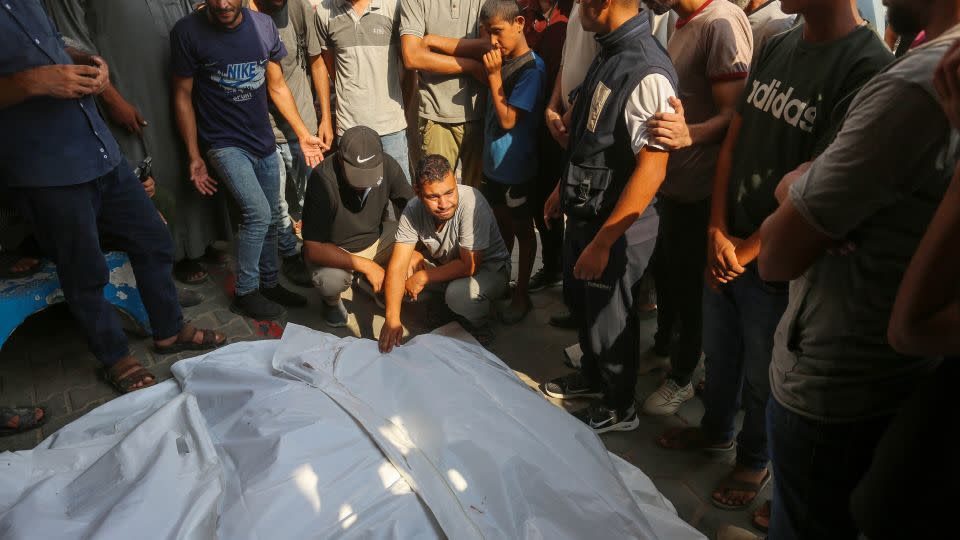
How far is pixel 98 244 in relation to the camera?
9.53ft

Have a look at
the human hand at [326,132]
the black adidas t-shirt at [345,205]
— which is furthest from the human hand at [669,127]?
the human hand at [326,132]

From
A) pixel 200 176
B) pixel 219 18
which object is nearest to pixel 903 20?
pixel 219 18

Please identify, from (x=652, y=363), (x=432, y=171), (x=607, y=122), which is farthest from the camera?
(x=652, y=363)

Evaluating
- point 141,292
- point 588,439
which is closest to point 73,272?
point 141,292

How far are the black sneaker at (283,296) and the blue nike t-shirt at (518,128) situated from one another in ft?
4.71

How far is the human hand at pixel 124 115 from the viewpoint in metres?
3.54

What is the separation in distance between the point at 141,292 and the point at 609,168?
8.26 feet

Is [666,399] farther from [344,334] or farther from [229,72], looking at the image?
[229,72]

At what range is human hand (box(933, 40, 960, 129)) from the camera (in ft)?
2.94

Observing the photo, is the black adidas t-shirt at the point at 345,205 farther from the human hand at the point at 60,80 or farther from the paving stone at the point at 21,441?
the paving stone at the point at 21,441

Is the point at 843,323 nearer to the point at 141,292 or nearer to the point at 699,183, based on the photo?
the point at 699,183

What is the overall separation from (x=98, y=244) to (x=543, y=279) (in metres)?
2.52

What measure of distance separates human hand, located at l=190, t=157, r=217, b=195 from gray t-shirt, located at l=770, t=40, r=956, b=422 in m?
3.35

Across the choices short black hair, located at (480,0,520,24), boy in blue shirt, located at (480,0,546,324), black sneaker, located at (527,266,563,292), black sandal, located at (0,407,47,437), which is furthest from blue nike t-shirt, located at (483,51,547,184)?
black sandal, located at (0,407,47,437)
